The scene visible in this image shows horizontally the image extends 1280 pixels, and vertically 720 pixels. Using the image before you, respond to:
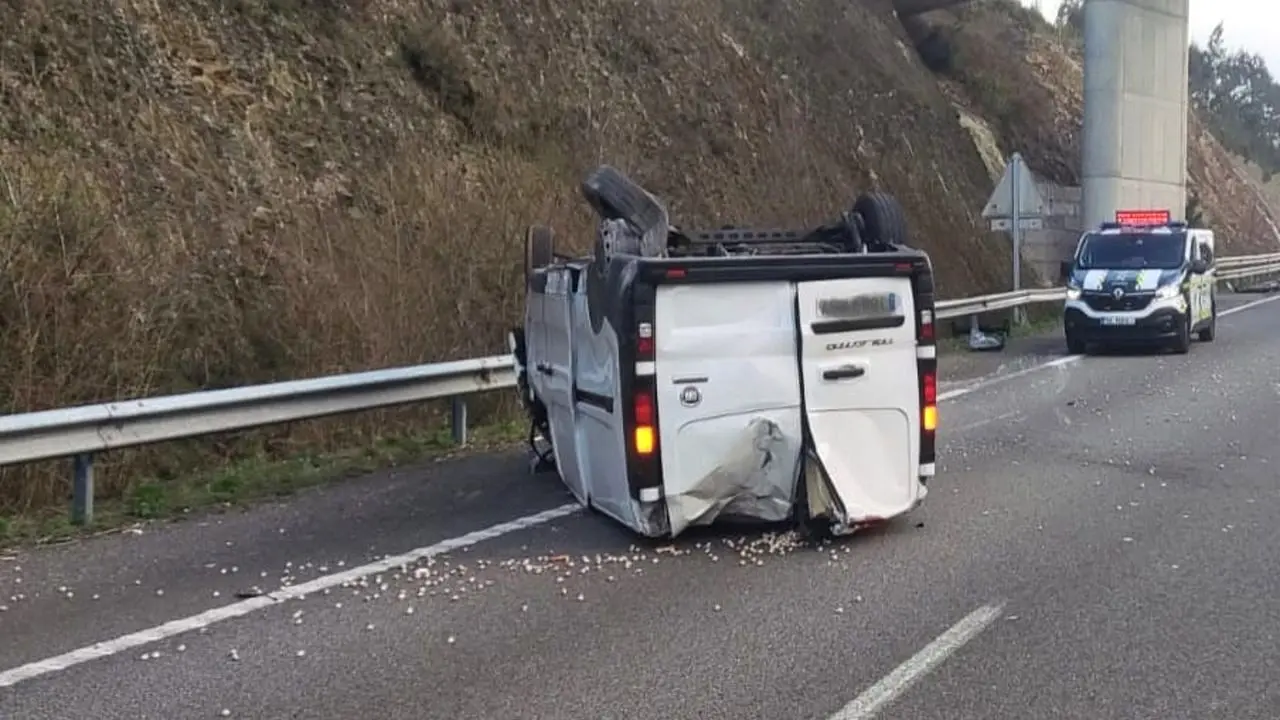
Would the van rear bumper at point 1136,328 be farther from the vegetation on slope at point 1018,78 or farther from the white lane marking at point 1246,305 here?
the vegetation on slope at point 1018,78

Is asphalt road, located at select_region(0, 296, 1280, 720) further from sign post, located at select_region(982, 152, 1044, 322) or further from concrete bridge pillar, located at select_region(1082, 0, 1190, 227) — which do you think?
concrete bridge pillar, located at select_region(1082, 0, 1190, 227)

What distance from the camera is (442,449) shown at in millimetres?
11086

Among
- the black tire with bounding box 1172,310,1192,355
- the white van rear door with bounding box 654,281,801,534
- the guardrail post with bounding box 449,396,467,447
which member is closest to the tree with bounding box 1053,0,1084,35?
the black tire with bounding box 1172,310,1192,355

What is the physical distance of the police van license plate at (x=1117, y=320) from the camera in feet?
63.3

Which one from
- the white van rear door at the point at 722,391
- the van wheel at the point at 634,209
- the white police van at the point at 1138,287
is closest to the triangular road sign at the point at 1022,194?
the white police van at the point at 1138,287

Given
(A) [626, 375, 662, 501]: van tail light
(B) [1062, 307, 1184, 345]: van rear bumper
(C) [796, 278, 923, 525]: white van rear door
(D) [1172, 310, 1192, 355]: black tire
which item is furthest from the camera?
(D) [1172, 310, 1192, 355]: black tire

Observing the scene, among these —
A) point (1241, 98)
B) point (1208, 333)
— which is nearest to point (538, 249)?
point (1208, 333)

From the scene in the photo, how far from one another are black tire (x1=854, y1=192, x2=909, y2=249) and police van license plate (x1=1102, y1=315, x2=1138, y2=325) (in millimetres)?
11356

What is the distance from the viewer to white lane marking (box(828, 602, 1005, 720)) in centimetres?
506

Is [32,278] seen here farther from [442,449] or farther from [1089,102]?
[1089,102]

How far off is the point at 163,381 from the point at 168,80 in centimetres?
537

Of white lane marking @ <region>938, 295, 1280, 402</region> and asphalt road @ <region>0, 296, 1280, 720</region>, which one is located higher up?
asphalt road @ <region>0, 296, 1280, 720</region>

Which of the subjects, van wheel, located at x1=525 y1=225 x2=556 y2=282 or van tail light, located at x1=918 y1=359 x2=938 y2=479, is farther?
van wheel, located at x1=525 y1=225 x2=556 y2=282

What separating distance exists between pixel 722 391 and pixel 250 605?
2672 mm
